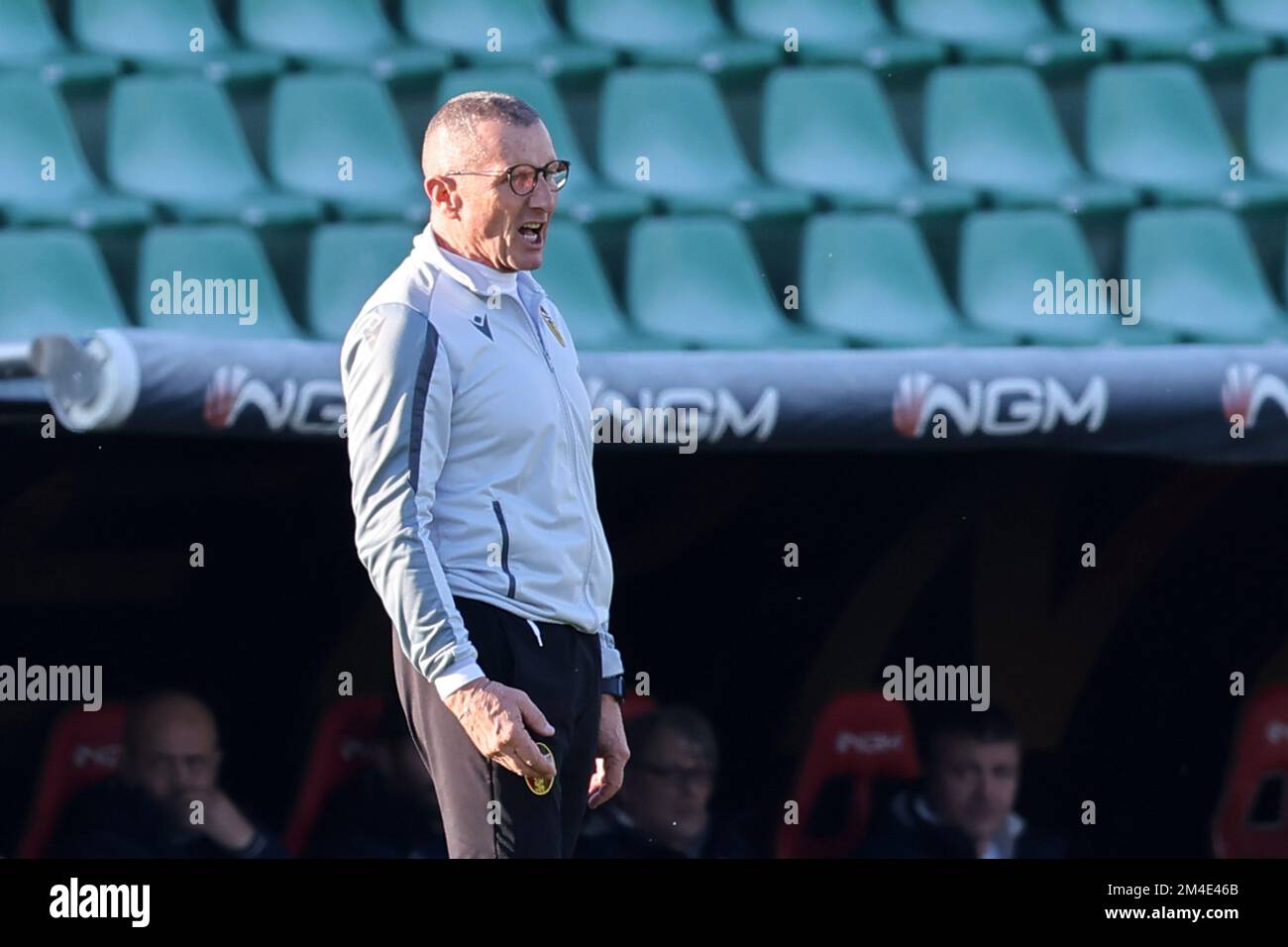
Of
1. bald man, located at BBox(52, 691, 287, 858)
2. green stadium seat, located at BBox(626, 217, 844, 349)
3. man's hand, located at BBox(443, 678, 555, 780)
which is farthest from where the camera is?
green stadium seat, located at BBox(626, 217, 844, 349)

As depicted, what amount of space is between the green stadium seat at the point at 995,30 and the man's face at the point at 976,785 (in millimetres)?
1573

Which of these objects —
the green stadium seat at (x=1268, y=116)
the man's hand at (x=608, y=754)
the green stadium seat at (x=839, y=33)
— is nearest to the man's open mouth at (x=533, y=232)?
the man's hand at (x=608, y=754)

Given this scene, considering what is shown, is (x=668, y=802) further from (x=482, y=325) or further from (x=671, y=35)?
(x=671, y=35)

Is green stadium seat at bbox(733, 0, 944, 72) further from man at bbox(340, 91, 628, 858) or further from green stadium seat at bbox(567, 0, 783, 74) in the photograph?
man at bbox(340, 91, 628, 858)

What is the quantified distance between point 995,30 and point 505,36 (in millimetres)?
1038

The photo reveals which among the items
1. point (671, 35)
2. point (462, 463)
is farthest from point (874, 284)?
point (462, 463)

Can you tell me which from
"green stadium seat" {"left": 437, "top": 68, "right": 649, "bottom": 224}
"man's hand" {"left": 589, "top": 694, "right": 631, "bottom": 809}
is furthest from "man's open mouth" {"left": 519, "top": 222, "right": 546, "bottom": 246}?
"green stadium seat" {"left": 437, "top": 68, "right": 649, "bottom": 224}

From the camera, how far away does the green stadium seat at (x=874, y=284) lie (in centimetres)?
354

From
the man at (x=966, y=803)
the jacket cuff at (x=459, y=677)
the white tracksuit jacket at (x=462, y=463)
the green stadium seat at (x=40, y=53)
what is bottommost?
the man at (x=966, y=803)

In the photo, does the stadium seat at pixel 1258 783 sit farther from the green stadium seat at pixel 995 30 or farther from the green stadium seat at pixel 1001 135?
the green stadium seat at pixel 995 30

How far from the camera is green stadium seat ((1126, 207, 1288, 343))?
3631 millimetres

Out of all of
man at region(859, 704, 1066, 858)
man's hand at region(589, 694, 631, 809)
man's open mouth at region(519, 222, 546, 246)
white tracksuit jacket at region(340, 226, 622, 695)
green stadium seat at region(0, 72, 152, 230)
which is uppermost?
green stadium seat at region(0, 72, 152, 230)

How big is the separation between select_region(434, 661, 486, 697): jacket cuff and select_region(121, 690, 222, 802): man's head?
1.23 meters
